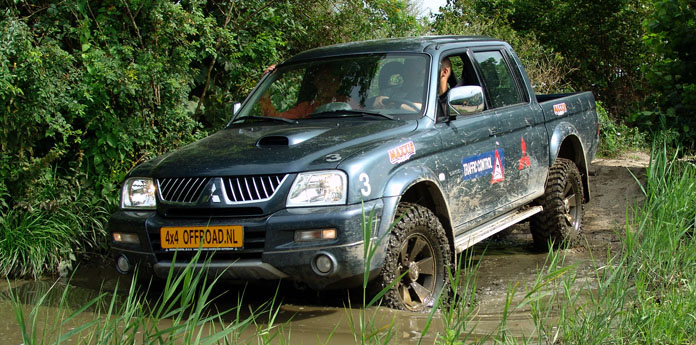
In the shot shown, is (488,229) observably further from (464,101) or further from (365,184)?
(365,184)

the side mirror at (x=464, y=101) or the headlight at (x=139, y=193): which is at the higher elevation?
the side mirror at (x=464, y=101)

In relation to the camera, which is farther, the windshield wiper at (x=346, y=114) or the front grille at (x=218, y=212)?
the windshield wiper at (x=346, y=114)

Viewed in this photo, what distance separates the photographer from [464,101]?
5.36m

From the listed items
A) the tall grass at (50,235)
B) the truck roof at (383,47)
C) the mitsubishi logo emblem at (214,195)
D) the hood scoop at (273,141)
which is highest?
the truck roof at (383,47)

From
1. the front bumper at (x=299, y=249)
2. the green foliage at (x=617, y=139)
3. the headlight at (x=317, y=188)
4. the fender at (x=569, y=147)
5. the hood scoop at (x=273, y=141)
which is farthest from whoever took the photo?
the green foliage at (x=617, y=139)

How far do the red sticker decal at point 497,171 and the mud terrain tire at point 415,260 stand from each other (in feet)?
3.17

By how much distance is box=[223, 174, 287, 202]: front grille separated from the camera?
14.2ft

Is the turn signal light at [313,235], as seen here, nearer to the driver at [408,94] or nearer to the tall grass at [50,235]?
the driver at [408,94]

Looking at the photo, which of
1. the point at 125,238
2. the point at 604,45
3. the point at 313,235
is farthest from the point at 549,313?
the point at 604,45

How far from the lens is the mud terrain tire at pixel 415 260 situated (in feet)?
14.5

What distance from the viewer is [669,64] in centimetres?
867

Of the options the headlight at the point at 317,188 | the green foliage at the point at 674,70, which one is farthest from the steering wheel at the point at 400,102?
the green foliage at the point at 674,70

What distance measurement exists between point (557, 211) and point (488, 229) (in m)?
1.24

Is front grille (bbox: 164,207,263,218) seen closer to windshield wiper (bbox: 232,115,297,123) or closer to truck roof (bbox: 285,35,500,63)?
windshield wiper (bbox: 232,115,297,123)
